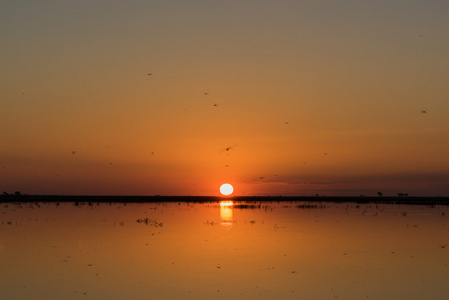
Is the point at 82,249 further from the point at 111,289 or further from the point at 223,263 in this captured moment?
the point at 111,289

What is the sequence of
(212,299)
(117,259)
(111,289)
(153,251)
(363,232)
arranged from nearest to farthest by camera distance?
(212,299) < (111,289) < (117,259) < (153,251) < (363,232)

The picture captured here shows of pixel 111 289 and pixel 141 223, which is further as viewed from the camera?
pixel 141 223

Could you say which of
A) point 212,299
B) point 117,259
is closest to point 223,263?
point 117,259

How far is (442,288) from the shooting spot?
23.0 meters

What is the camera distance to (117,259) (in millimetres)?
29500

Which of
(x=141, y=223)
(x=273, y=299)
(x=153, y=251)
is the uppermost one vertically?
(x=141, y=223)

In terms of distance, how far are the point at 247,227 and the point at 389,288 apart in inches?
1047

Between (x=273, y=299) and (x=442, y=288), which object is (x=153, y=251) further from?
(x=442, y=288)

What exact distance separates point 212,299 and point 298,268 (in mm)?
7487

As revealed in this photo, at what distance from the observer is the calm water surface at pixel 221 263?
22031mm

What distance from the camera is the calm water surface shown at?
22031mm

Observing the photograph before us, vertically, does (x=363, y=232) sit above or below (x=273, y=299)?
above

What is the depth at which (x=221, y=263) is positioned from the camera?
28062 mm

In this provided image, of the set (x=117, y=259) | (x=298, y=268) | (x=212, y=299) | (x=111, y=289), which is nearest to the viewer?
(x=212, y=299)
